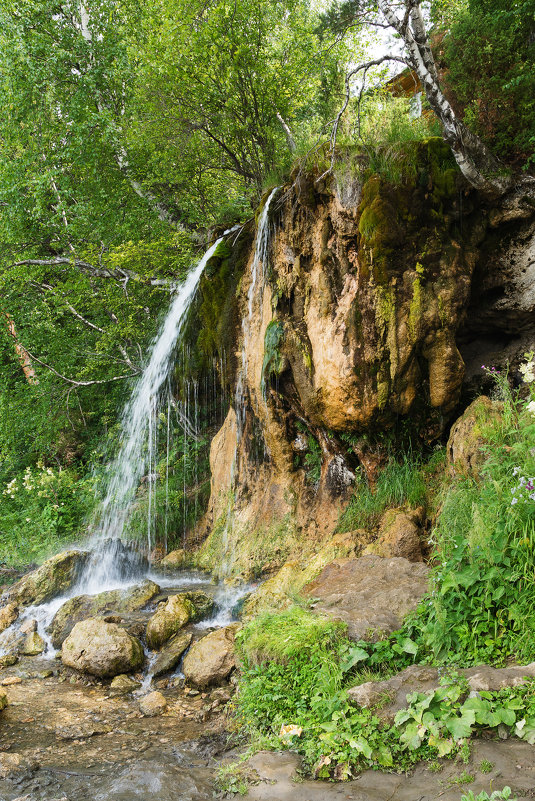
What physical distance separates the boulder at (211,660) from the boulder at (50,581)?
4200mm

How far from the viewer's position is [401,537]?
5766 mm

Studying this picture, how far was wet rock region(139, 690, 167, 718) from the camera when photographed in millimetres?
4918

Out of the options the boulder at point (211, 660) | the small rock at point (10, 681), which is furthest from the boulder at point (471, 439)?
the small rock at point (10, 681)

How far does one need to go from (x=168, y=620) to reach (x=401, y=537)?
297cm

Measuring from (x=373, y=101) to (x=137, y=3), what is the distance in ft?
24.4

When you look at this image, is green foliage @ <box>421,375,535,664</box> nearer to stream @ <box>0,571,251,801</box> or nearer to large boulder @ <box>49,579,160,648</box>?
stream @ <box>0,571,251,801</box>

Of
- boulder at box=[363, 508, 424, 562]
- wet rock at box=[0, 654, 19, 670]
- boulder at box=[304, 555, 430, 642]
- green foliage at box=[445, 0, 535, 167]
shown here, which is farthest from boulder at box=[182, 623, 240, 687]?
green foliage at box=[445, 0, 535, 167]

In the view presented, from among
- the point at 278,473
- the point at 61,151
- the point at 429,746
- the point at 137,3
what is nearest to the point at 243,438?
the point at 278,473

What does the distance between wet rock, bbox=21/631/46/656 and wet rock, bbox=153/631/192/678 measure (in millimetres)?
2028

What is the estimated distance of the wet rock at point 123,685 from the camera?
5492 millimetres

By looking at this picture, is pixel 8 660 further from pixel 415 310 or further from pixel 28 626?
pixel 415 310

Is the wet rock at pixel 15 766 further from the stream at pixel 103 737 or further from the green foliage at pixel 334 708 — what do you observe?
the green foliage at pixel 334 708

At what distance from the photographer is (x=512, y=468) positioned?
3859mm

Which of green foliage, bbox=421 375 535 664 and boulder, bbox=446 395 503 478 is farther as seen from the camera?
boulder, bbox=446 395 503 478
